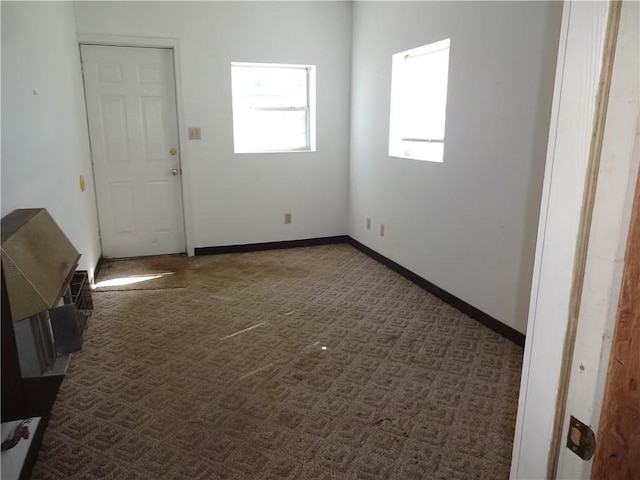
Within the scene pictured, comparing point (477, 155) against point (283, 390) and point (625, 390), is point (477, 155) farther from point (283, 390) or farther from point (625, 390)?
point (625, 390)

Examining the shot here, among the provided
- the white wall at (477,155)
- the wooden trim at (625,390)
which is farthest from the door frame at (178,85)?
the wooden trim at (625,390)

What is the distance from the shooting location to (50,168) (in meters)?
2.50

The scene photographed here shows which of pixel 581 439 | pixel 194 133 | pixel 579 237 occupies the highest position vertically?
pixel 194 133

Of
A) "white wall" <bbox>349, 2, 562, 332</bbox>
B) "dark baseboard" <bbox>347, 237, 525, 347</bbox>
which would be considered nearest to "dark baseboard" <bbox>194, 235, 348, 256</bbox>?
"dark baseboard" <bbox>347, 237, 525, 347</bbox>

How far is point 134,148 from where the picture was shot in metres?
4.19

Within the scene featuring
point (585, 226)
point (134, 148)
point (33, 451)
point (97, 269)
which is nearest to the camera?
point (585, 226)

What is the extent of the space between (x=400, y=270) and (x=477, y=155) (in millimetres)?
1395

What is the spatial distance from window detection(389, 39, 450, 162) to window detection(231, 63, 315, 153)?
105 centimetres

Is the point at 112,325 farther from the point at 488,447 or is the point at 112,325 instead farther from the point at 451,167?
the point at 451,167

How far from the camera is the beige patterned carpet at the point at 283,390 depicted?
5.80 ft

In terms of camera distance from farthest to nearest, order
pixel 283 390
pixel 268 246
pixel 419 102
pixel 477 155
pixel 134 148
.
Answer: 1. pixel 268 246
2. pixel 134 148
3. pixel 419 102
4. pixel 477 155
5. pixel 283 390

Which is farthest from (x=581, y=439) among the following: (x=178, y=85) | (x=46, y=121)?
(x=178, y=85)

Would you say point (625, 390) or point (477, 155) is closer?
point (625, 390)

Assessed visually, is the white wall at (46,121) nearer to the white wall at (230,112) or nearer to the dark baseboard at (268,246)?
the white wall at (230,112)
